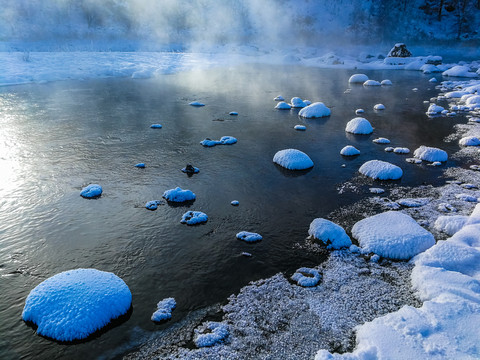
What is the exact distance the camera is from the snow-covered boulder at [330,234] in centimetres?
714

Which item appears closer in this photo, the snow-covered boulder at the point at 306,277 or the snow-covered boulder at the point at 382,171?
the snow-covered boulder at the point at 306,277

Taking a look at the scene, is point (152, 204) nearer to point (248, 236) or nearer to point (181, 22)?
point (248, 236)

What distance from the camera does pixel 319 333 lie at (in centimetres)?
506

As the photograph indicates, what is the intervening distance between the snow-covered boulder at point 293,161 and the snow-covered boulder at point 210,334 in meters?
6.97

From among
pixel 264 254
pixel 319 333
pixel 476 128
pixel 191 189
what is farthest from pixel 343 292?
pixel 476 128

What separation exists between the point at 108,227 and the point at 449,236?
26.2ft

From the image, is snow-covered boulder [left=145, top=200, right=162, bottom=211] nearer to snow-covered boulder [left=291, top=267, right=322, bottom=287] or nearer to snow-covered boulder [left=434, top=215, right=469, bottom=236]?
snow-covered boulder [left=291, top=267, right=322, bottom=287]

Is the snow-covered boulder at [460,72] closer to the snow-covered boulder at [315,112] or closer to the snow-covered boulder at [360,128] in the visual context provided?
the snow-covered boulder at [315,112]

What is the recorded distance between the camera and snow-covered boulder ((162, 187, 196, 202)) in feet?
29.7

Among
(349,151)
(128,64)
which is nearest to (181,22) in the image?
(128,64)

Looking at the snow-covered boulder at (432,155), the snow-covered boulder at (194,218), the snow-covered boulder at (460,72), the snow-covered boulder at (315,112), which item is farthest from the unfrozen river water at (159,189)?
the snow-covered boulder at (460,72)

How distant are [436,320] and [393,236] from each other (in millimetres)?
2405

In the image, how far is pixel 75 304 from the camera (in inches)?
209

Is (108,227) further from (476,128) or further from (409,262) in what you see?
(476,128)
